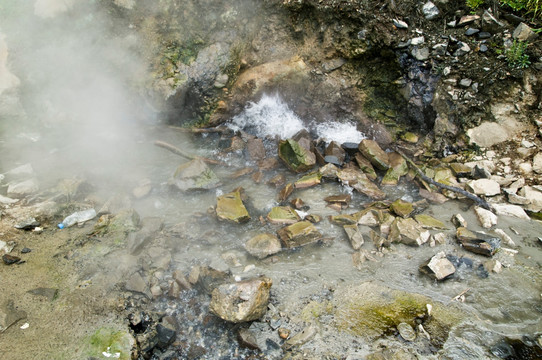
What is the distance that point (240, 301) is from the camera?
3123mm

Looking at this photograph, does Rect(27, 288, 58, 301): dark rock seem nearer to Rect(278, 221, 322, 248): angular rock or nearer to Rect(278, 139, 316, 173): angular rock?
Rect(278, 221, 322, 248): angular rock

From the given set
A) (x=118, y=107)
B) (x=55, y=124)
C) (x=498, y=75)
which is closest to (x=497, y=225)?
(x=498, y=75)

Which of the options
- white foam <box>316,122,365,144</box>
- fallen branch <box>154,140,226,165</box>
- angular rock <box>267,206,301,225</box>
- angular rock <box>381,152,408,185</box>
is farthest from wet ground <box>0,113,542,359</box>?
white foam <box>316,122,365,144</box>

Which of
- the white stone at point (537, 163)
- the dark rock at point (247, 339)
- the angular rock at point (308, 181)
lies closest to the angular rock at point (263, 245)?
the dark rock at point (247, 339)

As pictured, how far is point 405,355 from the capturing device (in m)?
2.91

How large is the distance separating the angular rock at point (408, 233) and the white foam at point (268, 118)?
308cm

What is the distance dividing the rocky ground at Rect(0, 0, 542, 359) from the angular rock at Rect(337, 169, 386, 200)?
0.10ft

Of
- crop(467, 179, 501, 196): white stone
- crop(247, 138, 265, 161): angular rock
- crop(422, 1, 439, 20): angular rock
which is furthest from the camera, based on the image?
crop(247, 138, 265, 161): angular rock

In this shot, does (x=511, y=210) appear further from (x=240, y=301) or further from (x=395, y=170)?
(x=240, y=301)

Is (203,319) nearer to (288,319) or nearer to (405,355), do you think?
(288,319)

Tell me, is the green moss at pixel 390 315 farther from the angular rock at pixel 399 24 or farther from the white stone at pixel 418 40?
the angular rock at pixel 399 24

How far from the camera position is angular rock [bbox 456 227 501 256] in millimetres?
3910

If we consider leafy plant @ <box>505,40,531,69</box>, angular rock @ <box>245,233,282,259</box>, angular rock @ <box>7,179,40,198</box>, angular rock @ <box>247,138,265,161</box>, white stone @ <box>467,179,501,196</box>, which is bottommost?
white stone @ <box>467,179,501,196</box>

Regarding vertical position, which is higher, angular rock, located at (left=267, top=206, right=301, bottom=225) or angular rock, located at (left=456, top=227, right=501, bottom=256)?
angular rock, located at (left=267, top=206, right=301, bottom=225)
